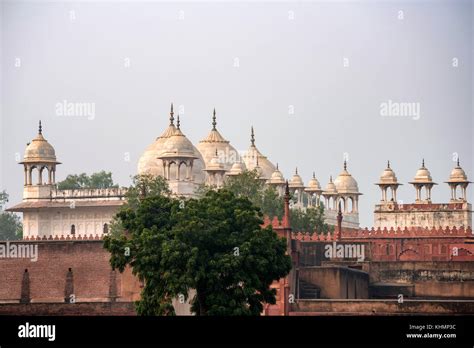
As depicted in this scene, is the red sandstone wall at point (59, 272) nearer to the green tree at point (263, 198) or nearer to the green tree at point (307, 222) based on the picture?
the green tree at point (263, 198)

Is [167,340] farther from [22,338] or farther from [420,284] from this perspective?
[420,284]

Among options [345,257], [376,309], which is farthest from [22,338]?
[345,257]

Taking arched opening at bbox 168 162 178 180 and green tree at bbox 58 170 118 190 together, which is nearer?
arched opening at bbox 168 162 178 180

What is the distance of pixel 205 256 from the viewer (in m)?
38.2

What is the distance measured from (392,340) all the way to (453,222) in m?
48.4

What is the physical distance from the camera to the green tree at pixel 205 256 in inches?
1478

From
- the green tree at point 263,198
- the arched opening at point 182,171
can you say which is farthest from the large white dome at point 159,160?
the green tree at point 263,198

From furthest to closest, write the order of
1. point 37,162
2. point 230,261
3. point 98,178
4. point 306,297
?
1. point 98,178
2. point 37,162
3. point 306,297
4. point 230,261

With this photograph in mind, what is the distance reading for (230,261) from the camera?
124ft

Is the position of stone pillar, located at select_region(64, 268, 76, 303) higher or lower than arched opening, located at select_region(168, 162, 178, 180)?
lower

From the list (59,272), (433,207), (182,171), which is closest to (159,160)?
(182,171)

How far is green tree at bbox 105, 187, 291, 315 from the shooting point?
37.5 metres

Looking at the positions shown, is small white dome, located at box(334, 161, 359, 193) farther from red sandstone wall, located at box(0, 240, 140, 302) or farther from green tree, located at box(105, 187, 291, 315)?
green tree, located at box(105, 187, 291, 315)

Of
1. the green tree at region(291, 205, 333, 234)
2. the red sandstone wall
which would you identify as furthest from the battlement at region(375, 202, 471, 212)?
the red sandstone wall
